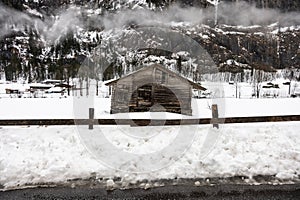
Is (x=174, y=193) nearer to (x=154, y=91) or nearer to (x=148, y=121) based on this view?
(x=148, y=121)

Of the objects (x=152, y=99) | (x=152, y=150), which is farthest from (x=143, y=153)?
(x=152, y=99)

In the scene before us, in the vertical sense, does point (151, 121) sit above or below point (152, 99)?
below

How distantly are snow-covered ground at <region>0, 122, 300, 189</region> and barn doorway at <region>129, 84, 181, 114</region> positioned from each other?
374 inches

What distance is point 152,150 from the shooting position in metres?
7.09

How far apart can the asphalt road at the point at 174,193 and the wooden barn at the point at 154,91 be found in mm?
13062

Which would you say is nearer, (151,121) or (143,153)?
(143,153)

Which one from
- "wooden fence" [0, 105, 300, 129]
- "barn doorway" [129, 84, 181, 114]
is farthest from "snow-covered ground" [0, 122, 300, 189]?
"barn doorway" [129, 84, 181, 114]

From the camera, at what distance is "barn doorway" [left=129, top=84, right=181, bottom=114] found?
18.2m

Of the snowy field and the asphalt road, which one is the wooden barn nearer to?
the snowy field

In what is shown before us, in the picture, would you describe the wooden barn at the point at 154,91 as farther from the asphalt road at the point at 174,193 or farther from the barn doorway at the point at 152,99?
the asphalt road at the point at 174,193

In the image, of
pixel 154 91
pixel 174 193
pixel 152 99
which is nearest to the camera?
pixel 174 193

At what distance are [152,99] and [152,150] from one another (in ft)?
36.9

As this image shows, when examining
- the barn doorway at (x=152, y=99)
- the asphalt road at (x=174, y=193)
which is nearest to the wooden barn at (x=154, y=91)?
the barn doorway at (x=152, y=99)

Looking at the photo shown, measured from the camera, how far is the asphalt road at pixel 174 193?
191 inches
